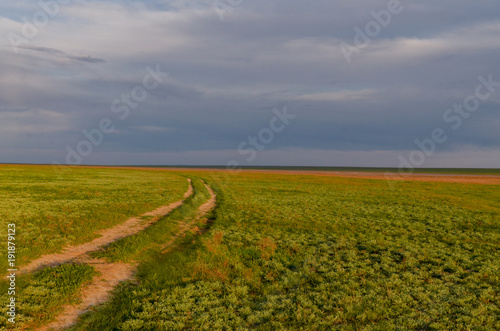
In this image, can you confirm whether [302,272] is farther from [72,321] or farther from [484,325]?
[72,321]

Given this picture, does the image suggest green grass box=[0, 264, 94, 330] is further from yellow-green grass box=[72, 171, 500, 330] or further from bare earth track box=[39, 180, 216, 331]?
yellow-green grass box=[72, 171, 500, 330]

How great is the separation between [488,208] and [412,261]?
28.4 m

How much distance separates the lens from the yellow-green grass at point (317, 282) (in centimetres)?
949

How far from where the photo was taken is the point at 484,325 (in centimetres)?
944

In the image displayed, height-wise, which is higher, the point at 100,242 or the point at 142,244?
the point at 142,244

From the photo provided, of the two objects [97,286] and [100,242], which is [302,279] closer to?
[97,286]

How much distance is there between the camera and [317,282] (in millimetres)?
12859

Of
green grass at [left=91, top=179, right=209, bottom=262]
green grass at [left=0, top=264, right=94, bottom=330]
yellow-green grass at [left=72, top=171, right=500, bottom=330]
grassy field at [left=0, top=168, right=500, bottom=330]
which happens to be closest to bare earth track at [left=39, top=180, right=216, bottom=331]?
green grass at [left=0, top=264, right=94, bottom=330]

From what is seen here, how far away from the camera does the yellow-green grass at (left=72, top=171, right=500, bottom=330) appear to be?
9492 mm

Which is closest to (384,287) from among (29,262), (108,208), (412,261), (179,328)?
(412,261)

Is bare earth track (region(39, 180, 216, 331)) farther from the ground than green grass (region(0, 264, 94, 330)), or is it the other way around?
green grass (region(0, 264, 94, 330))

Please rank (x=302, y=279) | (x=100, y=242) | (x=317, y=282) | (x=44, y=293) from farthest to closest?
(x=100, y=242), (x=302, y=279), (x=317, y=282), (x=44, y=293)

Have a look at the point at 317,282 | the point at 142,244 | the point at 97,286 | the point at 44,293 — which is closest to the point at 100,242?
the point at 142,244

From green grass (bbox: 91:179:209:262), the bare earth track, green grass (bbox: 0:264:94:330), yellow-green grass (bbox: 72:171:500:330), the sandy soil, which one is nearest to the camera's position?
green grass (bbox: 0:264:94:330)
